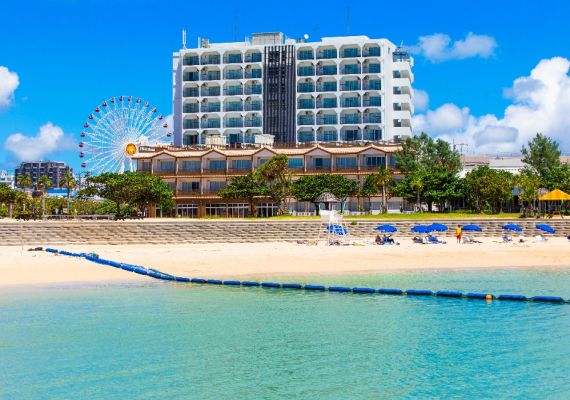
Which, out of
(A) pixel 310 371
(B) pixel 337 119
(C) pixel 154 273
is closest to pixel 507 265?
(C) pixel 154 273

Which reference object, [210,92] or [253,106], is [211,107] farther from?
[253,106]

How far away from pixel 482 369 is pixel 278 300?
426 inches

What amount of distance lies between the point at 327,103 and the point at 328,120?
3125 millimetres

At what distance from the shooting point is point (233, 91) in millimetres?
109312

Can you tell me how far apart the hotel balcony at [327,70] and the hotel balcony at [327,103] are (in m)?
4.90

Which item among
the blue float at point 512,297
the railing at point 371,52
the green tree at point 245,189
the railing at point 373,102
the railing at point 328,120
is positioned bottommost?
the blue float at point 512,297

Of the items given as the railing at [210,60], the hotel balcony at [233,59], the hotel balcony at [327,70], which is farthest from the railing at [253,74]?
the hotel balcony at [327,70]

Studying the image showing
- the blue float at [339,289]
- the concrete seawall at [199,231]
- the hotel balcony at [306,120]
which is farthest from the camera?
the hotel balcony at [306,120]

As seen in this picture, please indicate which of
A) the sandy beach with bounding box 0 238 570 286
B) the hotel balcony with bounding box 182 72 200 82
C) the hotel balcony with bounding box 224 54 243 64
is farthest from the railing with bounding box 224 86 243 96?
the sandy beach with bounding box 0 238 570 286

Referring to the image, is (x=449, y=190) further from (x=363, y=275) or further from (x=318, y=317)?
(x=318, y=317)

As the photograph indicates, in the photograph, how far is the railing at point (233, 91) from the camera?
357 ft

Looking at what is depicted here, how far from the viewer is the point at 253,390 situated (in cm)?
1372

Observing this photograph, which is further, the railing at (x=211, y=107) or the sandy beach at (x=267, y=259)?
the railing at (x=211, y=107)

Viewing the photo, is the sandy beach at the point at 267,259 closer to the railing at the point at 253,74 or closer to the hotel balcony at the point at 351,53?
the hotel balcony at the point at 351,53
